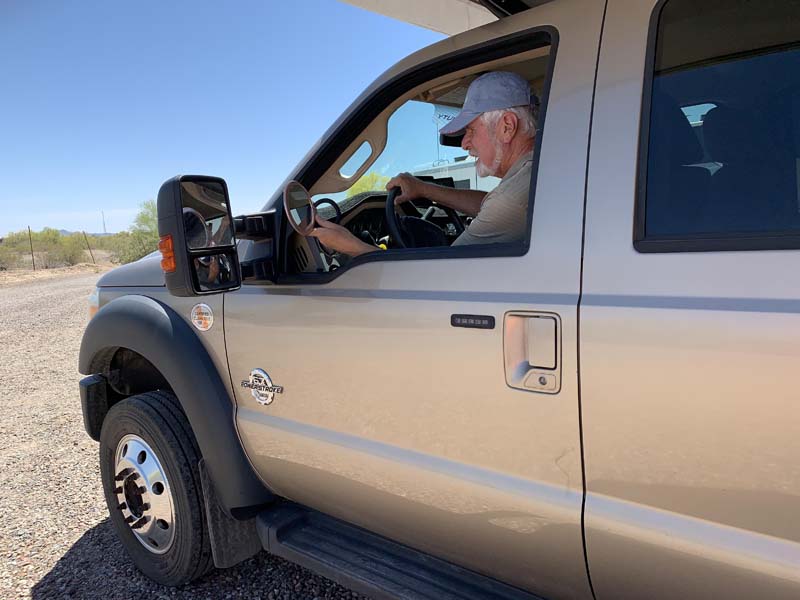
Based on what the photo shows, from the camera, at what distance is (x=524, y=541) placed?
1.53 m

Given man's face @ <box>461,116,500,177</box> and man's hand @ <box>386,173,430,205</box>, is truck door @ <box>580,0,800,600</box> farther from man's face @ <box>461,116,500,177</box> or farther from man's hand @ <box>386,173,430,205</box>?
man's hand @ <box>386,173,430,205</box>

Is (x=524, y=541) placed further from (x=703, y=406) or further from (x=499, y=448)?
(x=703, y=406)

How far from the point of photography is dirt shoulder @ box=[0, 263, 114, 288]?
2397 cm

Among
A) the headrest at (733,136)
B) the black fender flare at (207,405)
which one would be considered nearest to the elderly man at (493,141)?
the headrest at (733,136)

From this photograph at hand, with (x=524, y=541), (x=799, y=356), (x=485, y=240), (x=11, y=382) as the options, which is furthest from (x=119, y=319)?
(x=11, y=382)

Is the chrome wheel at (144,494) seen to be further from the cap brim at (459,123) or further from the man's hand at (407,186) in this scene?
the cap brim at (459,123)

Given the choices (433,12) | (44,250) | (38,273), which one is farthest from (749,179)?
(44,250)

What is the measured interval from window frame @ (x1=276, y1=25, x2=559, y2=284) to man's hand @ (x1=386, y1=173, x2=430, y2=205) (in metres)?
0.37

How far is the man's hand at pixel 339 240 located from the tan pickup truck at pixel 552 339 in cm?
10

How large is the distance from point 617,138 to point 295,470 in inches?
59.9

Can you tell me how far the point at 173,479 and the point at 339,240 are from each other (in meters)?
1.30

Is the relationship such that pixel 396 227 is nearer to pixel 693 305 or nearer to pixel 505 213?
pixel 505 213

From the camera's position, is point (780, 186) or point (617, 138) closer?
point (780, 186)

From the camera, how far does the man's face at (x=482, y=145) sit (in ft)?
6.54
